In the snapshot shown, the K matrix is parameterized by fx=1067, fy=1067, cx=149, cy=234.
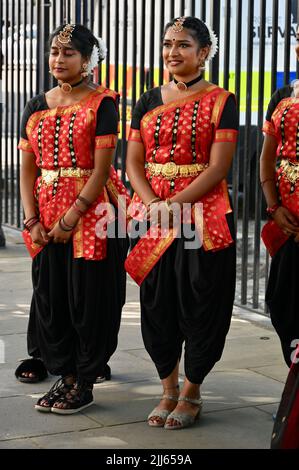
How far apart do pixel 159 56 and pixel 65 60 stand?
3.50m

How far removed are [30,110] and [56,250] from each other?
0.73 metres

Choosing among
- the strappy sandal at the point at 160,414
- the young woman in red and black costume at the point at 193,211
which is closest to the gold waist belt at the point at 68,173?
the young woman in red and black costume at the point at 193,211

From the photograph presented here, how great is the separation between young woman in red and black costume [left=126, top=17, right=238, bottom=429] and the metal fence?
2084 mm

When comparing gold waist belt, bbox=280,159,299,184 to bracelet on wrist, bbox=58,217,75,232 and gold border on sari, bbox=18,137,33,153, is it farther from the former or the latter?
gold border on sari, bbox=18,137,33,153

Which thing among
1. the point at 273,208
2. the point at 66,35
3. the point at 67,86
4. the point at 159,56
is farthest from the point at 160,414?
the point at 159,56

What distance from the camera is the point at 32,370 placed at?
5.81 meters

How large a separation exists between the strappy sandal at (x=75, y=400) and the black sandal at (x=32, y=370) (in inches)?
19.1

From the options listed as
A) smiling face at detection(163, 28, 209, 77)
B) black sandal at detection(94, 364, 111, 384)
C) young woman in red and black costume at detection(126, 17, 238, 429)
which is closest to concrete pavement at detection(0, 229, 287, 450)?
black sandal at detection(94, 364, 111, 384)

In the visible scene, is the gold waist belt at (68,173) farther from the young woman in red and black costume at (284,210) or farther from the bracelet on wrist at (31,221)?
the young woman in red and black costume at (284,210)

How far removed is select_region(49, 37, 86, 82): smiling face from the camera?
17.3 ft

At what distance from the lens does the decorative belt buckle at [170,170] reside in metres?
5.07

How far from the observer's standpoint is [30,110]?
543 centimetres
